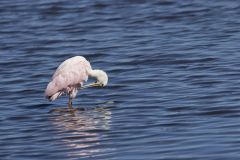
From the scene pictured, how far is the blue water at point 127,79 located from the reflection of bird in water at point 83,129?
0.02 m

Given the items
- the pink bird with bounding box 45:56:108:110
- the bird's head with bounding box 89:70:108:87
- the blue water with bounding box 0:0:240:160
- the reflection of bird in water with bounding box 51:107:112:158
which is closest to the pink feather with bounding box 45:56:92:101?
the pink bird with bounding box 45:56:108:110

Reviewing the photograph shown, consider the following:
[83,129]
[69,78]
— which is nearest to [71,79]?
[69,78]

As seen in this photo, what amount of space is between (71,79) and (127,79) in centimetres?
210

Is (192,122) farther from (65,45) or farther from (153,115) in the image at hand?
(65,45)

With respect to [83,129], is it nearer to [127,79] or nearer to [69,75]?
[69,75]

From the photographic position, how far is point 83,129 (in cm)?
1620

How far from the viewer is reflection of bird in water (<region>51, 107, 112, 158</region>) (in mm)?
14664

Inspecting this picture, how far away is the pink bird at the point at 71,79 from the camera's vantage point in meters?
18.5

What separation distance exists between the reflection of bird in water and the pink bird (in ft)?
2.15

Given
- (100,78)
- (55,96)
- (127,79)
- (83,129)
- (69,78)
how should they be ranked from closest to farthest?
(83,129)
(55,96)
(69,78)
(100,78)
(127,79)

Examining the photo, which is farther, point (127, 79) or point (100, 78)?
point (127, 79)

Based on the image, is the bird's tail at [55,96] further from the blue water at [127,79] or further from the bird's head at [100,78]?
the bird's head at [100,78]

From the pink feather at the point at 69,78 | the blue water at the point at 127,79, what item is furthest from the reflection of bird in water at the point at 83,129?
the pink feather at the point at 69,78

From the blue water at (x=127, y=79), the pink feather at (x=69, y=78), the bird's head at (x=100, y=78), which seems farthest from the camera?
the bird's head at (x=100, y=78)
